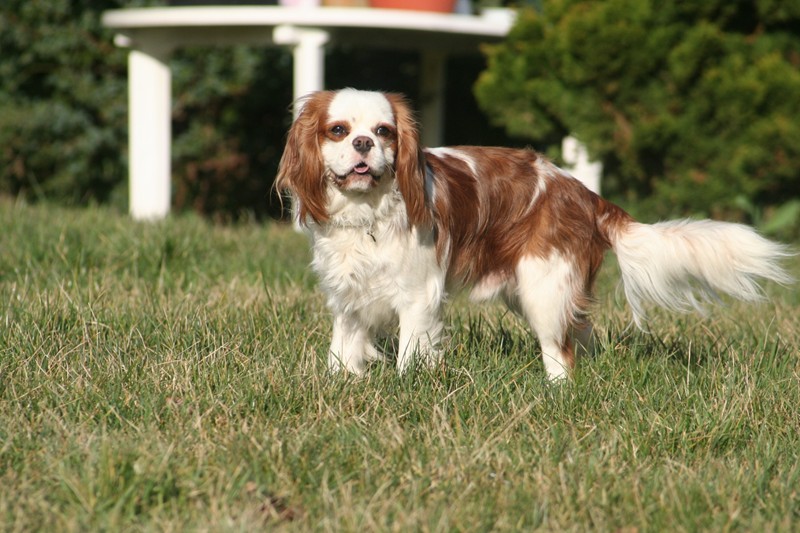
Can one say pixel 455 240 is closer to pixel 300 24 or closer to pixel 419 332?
pixel 419 332

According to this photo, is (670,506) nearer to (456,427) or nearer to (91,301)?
(456,427)

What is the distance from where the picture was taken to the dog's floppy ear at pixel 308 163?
3.73m

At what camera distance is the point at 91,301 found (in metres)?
4.41

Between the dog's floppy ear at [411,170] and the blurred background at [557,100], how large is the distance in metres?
3.77

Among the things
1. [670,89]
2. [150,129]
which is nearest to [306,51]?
[150,129]

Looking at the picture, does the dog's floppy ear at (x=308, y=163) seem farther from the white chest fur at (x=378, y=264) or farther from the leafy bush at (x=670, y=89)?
the leafy bush at (x=670, y=89)

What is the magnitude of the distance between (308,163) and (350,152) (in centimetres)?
20

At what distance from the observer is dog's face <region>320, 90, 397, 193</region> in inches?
142

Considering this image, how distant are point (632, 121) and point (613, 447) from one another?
4.74 metres

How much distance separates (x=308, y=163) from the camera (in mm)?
3736

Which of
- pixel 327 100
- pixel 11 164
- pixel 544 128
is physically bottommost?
pixel 11 164

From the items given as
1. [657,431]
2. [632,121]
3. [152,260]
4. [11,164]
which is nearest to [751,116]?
[632,121]

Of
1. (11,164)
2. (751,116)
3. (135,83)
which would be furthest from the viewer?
(11,164)

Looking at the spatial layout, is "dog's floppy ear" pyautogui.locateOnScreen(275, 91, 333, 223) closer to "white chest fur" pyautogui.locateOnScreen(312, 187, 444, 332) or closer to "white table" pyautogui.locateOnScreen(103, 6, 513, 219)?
"white chest fur" pyautogui.locateOnScreen(312, 187, 444, 332)
